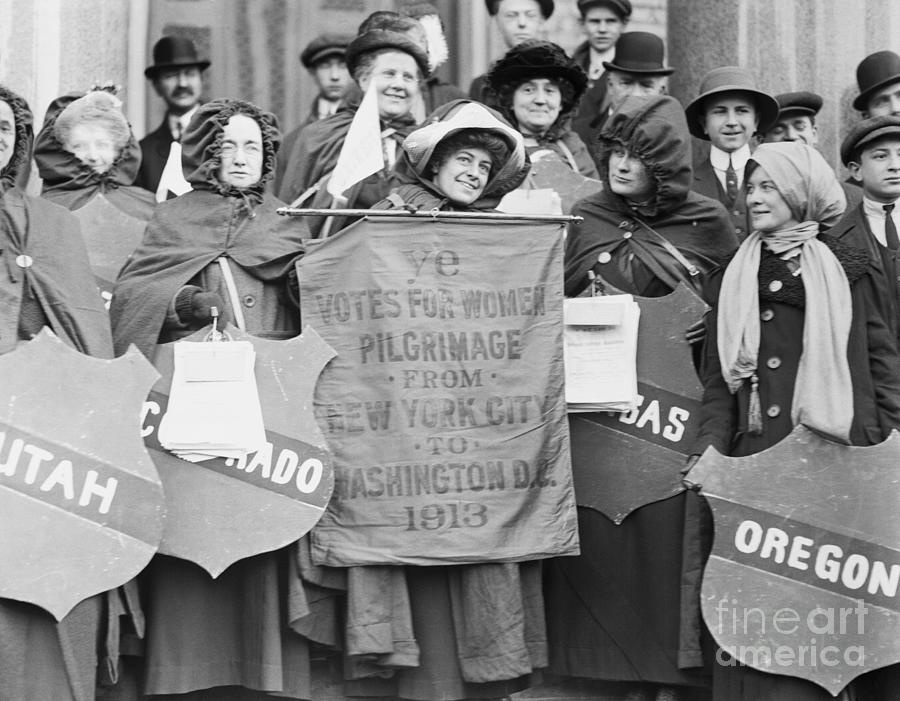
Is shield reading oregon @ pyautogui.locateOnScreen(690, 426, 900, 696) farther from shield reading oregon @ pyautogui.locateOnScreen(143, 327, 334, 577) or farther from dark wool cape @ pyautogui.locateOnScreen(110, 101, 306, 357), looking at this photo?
dark wool cape @ pyautogui.locateOnScreen(110, 101, 306, 357)

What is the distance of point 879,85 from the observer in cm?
1039

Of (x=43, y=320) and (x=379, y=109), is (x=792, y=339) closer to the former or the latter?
(x=379, y=109)

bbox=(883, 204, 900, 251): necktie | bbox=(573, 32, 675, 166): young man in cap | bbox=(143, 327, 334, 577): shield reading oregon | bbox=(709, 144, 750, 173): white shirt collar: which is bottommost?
bbox=(143, 327, 334, 577): shield reading oregon

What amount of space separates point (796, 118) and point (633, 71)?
86cm

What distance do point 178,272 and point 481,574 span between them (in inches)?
62.2

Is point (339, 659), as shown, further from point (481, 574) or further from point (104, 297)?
point (104, 297)

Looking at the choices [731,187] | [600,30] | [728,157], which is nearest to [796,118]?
[728,157]

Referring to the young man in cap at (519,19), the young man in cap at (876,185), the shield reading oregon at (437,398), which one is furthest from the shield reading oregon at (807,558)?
the young man in cap at (519,19)

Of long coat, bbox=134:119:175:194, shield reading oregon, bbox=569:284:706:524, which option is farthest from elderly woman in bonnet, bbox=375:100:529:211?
long coat, bbox=134:119:175:194

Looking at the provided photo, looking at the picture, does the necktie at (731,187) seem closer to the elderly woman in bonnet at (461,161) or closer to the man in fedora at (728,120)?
the man in fedora at (728,120)

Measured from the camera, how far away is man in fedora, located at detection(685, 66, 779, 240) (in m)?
9.64

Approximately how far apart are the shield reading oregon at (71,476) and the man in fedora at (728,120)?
3.20 metres

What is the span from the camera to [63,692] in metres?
7.41

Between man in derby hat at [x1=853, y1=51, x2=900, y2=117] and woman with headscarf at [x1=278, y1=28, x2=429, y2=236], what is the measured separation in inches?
94.3
